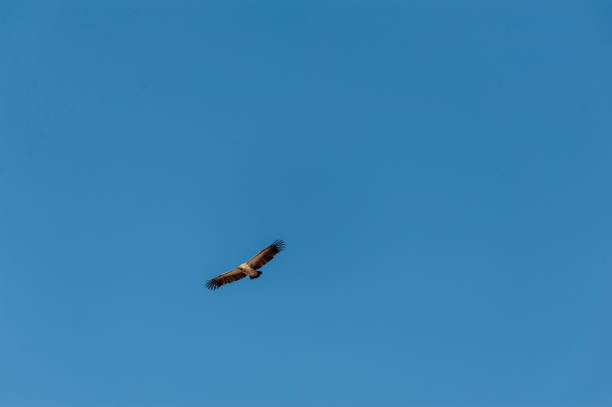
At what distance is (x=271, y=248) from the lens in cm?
4172

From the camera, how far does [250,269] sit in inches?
1671

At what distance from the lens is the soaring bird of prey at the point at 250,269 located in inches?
1644

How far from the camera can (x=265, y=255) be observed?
138ft

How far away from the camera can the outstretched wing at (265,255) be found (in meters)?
41.6

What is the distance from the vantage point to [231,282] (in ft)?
147

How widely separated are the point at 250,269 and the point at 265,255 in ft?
4.86

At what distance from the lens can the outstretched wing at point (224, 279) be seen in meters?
43.8

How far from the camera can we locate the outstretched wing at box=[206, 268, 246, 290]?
144 ft

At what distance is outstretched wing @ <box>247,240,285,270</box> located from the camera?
41.6 meters

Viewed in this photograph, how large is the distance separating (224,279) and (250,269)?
9.81ft

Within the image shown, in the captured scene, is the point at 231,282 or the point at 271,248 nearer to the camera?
the point at 271,248

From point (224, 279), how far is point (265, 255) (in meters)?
4.29

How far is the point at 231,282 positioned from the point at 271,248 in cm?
506
